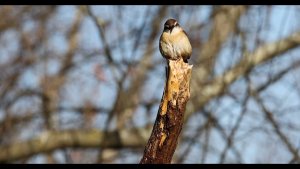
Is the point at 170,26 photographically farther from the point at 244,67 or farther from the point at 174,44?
the point at 244,67

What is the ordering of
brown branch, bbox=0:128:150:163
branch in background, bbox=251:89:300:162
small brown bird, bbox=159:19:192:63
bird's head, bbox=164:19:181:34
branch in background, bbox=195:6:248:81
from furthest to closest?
branch in background, bbox=195:6:248:81 < brown branch, bbox=0:128:150:163 < branch in background, bbox=251:89:300:162 < bird's head, bbox=164:19:181:34 < small brown bird, bbox=159:19:192:63

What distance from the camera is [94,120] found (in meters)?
10.1

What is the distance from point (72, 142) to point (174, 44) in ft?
15.5

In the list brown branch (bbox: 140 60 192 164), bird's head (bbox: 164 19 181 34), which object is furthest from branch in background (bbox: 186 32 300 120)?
brown branch (bbox: 140 60 192 164)

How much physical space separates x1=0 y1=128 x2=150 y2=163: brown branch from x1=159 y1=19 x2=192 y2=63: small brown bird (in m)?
4.47

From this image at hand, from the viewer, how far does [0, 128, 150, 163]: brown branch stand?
28.0 ft

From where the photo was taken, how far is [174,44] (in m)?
4.05

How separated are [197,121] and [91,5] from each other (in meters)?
2.18

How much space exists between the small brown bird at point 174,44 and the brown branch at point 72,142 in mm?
4472

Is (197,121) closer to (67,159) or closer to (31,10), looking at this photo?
(67,159)

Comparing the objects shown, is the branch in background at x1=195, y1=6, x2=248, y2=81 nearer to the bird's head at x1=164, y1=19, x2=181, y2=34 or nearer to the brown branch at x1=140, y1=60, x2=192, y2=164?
the bird's head at x1=164, y1=19, x2=181, y2=34

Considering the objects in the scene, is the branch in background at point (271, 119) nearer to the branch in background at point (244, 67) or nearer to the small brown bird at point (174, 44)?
the branch in background at point (244, 67)

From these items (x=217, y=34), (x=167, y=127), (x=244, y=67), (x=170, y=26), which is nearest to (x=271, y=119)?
(x=244, y=67)

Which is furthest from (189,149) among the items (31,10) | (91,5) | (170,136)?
(170,136)
